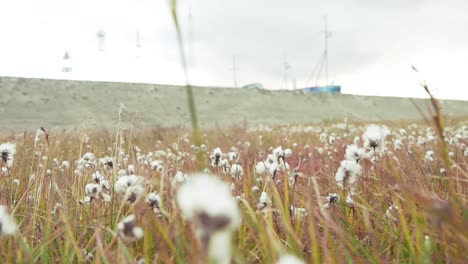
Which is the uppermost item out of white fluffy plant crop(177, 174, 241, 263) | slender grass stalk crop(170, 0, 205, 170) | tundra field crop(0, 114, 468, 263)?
slender grass stalk crop(170, 0, 205, 170)

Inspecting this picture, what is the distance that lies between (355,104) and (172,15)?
27598 millimetres

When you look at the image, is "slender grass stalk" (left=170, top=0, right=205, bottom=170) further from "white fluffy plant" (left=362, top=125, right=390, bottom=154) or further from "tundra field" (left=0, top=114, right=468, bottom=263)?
"white fluffy plant" (left=362, top=125, right=390, bottom=154)

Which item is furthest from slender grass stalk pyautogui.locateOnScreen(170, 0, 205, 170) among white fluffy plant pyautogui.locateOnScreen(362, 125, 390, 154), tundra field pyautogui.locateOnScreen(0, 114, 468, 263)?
white fluffy plant pyautogui.locateOnScreen(362, 125, 390, 154)

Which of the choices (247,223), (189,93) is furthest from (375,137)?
(189,93)

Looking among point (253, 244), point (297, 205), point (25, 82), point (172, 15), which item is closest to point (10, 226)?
point (172, 15)

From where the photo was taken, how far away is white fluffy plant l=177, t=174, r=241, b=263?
47 cm

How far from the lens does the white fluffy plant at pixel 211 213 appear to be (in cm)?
47

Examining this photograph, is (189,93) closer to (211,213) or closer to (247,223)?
(211,213)

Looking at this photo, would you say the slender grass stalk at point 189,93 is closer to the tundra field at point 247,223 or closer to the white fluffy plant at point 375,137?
the tundra field at point 247,223

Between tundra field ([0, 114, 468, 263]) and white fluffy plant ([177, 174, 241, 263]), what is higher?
white fluffy plant ([177, 174, 241, 263])

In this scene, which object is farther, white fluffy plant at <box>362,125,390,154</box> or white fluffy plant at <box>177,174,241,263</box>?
white fluffy plant at <box>362,125,390,154</box>

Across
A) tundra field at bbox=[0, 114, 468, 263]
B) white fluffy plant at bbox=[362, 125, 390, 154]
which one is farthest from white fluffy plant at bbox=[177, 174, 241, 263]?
white fluffy plant at bbox=[362, 125, 390, 154]

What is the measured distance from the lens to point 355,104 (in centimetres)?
2730

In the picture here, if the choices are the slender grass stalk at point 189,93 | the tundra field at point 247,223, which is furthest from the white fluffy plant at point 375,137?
the slender grass stalk at point 189,93
